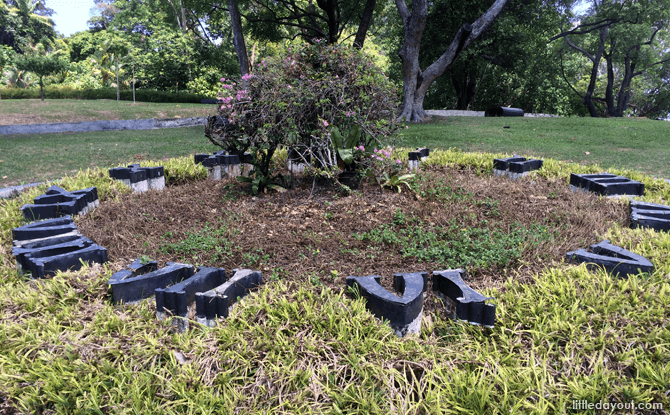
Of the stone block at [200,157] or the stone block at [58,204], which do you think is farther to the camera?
the stone block at [200,157]

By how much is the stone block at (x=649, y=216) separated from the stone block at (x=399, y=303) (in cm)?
197

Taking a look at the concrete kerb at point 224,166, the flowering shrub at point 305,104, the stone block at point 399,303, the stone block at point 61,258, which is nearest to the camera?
the stone block at point 399,303

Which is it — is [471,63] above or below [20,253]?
above

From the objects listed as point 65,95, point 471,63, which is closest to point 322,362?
point 471,63

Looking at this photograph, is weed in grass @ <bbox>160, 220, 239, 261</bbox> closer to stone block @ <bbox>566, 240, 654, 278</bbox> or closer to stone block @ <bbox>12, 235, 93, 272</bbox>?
stone block @ <bbox>12, 235, 93, 272</bbox>

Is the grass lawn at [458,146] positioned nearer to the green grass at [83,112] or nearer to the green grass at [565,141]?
the green grass at [565,141]

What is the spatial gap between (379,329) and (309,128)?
232cm

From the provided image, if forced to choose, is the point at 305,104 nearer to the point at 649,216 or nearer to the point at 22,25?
the point at 649,216

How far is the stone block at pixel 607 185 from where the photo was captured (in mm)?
3686

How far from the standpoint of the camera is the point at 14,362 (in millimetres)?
1652

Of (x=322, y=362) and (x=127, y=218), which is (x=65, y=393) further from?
(x=127, y=218)

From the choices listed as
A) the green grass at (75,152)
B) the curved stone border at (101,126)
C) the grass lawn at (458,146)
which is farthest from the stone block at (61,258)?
the curved stone border at (101,126)

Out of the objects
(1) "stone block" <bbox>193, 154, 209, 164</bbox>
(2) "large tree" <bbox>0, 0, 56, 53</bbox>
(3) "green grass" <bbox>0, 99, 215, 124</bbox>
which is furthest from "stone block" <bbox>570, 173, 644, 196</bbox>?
(2) "large tree" <bbox>0, 0, 56, 53</bbox>

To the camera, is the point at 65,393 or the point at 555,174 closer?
the point at 65,393
